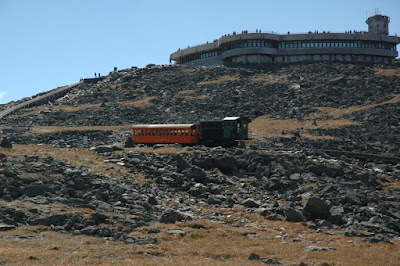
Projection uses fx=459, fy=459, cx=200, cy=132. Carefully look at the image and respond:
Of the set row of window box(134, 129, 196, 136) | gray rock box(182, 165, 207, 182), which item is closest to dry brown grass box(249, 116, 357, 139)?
row of window box(134, 129, 196, 136)

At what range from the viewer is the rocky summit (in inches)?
965

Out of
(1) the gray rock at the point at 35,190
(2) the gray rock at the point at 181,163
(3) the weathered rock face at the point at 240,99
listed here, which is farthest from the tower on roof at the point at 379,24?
(1) the gray rock at the point at 35,190

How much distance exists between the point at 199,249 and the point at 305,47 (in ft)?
329

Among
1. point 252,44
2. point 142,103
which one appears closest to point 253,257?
point 142,103

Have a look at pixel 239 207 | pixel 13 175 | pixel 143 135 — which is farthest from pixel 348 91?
pixel 13 175

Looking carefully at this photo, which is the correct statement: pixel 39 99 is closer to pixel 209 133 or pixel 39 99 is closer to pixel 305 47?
pixel 305 47

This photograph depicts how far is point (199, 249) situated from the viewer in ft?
64.4

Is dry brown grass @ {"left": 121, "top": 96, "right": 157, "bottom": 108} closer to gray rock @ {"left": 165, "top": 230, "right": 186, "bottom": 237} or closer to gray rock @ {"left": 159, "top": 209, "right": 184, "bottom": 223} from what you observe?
gray rock @ {"left": 159, "top": 209, "right": 184, "bottom": 223}

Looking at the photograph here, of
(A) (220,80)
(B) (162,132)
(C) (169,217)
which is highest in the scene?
(A) (220,80)

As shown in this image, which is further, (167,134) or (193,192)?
(167,134)

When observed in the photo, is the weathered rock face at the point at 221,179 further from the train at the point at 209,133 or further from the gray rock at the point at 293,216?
the train at the point at 209,133

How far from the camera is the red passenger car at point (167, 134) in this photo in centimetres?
5003

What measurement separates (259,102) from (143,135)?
3492cm

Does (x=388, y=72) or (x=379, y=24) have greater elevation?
(x=379, y=24)
